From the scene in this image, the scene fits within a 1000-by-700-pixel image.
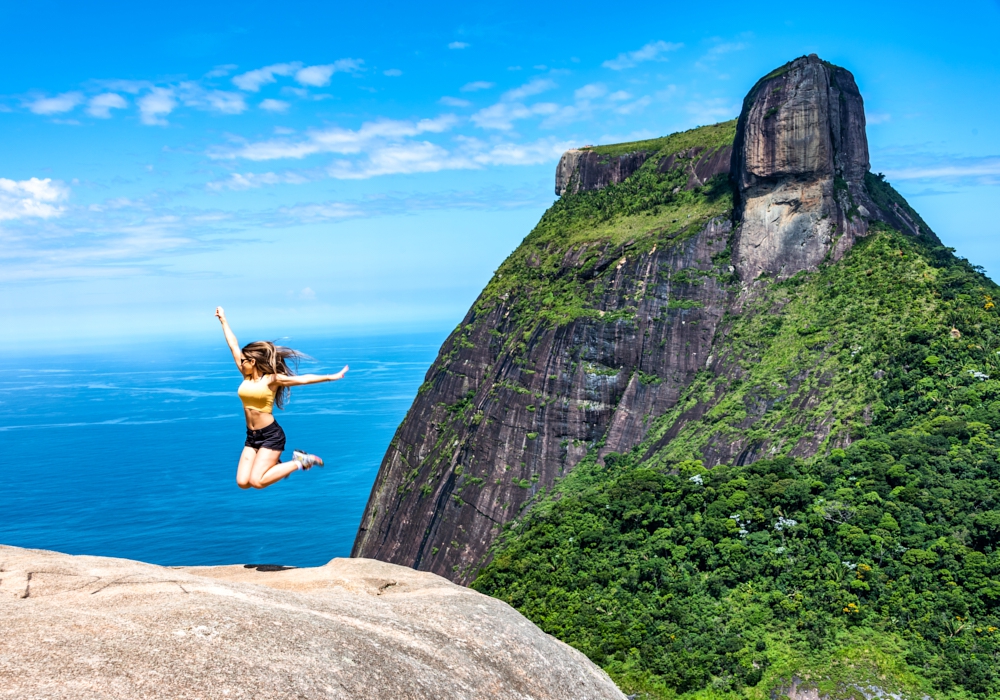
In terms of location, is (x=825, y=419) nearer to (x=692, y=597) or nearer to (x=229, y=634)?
(x=692, y=597)

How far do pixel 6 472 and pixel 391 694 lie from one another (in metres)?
140

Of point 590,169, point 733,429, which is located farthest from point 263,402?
point 590,169

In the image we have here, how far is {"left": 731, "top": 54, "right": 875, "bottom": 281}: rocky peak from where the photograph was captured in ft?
169

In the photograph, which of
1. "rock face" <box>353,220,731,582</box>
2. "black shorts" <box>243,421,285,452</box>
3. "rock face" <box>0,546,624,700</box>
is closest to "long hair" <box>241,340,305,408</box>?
"black shorts" <box>243,421,285,452</box>

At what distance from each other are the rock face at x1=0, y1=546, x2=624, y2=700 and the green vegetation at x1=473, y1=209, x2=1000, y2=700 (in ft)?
61.6

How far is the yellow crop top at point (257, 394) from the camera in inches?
358

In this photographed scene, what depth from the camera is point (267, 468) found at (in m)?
9.15

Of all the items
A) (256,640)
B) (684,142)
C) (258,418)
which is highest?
(684,142)

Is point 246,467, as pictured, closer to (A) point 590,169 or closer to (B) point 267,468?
(B) point 267,468

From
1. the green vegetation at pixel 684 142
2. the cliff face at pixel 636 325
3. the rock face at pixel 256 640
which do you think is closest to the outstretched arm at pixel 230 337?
the rock face at pixel 256 640

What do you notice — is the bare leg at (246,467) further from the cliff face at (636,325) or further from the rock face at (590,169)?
the rock face at (590,169)

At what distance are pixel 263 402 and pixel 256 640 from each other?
2.67m

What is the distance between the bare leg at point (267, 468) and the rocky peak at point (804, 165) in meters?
49.9

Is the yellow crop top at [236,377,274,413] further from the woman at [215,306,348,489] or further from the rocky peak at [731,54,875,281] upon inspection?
the rocky peak at [731,54,875,281]
